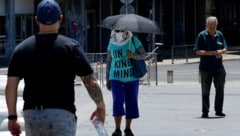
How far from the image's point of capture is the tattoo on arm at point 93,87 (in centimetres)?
671

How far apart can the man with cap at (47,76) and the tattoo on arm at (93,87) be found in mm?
89

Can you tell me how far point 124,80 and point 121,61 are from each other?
1.01 ft

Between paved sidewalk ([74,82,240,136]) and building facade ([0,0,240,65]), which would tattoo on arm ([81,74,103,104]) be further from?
building facade ([0,0,240,65])

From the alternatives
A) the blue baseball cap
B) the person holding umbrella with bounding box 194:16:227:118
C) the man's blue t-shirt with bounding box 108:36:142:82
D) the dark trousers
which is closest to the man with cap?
the blue baseball cap

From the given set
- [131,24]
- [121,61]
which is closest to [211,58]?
[131,24]

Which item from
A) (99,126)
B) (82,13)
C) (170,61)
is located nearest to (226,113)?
(99,126)

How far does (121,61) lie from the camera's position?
11664 millimetres

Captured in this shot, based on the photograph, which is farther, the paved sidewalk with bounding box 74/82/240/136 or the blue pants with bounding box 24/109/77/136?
the paved sidewalk with bounding box 74/82/240/136

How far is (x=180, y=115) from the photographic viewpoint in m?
14.8

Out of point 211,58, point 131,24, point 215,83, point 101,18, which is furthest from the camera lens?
point 101,18

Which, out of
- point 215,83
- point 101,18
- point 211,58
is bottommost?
point 215,83

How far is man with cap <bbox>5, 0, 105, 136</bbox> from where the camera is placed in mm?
6465

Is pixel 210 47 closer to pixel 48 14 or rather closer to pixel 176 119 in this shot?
pixel 176 119

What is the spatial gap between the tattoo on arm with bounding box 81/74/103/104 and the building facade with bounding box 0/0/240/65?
110 feet
